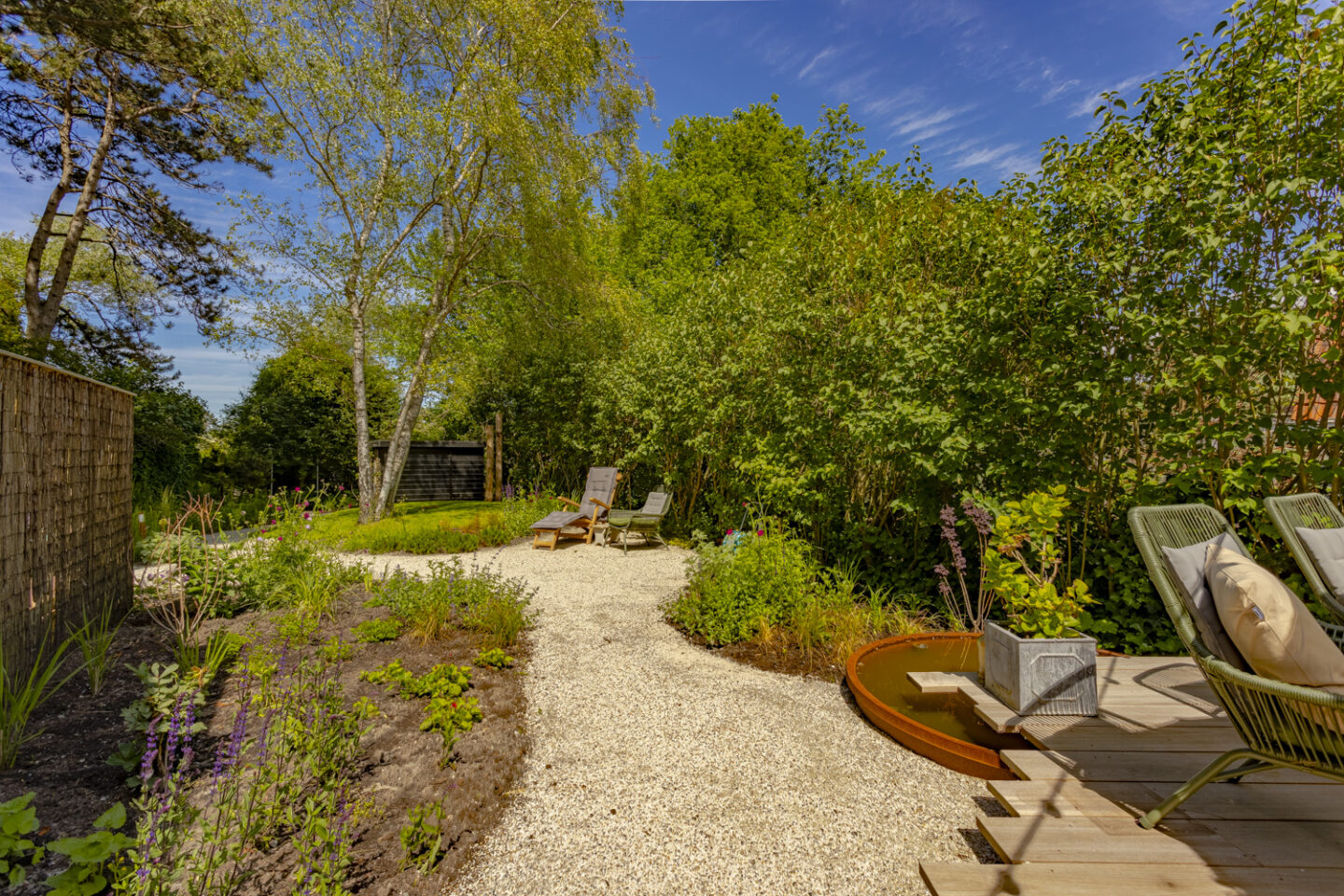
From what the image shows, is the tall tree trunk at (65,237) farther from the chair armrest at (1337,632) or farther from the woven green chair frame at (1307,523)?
the chair armrest at (1337,632)

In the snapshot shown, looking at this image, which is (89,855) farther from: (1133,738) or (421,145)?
(421,145)

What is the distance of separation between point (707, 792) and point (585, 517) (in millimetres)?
5963

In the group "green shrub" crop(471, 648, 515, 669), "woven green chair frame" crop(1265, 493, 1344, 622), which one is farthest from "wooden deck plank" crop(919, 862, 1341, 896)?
"green shrub" crop(471, 648, 515, 669)

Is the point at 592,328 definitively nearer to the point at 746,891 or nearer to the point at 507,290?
the point at 507,290

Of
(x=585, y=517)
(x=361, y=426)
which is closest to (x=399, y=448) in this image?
(x=361, y=426)

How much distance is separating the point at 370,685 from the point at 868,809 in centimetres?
252

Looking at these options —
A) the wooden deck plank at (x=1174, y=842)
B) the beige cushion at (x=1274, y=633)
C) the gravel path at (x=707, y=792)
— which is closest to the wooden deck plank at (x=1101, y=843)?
the wooden deck plank at (x=1174, y=842)

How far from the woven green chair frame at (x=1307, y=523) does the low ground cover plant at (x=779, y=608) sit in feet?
6.47

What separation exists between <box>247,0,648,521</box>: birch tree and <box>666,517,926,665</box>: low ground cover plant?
7.08 metres

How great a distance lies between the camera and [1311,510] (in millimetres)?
2787

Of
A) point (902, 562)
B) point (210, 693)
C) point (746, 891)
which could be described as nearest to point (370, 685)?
point (210, 693)

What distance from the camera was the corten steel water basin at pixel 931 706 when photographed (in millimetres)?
2406

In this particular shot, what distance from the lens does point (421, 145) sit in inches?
341

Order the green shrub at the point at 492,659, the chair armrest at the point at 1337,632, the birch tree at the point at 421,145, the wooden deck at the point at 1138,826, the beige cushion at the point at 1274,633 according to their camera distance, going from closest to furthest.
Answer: the wooden deck at the point at 1138,826 → the beige cushion at the point at 1274,633 → the chair armrest at the point at 1337,632 → the green shrub at the point at 492,659 → the birch tree at the point at 421,145
